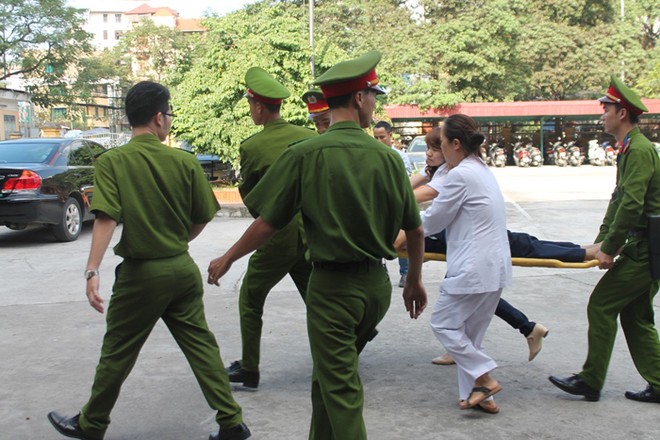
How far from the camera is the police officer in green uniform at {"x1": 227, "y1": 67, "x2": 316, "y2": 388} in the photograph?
4625 millimetres

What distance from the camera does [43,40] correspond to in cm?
3488

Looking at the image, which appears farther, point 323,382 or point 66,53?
point 66,53

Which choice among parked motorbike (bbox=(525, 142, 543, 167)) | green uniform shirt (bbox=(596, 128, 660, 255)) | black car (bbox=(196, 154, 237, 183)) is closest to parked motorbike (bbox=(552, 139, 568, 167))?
parked motorbike (bbox=(525, 142, 543, 167))

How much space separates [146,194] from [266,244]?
118 cm

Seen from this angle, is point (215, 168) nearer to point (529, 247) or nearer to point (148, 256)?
point (529, 247)

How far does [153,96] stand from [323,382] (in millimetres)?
1699

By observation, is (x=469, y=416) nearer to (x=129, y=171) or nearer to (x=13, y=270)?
(x=129, y=171)

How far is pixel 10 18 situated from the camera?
34.1m

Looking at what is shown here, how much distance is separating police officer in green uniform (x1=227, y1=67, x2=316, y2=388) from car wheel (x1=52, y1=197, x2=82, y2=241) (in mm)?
7087

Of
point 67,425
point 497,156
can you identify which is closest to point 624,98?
point 67,425

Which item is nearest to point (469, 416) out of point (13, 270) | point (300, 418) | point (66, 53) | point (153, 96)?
point (300, 418)

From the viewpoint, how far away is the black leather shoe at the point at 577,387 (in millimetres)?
4465

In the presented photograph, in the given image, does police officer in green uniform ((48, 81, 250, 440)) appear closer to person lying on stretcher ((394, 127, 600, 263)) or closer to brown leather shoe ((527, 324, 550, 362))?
person lying on stretcher ((394, 127, 600, 263))

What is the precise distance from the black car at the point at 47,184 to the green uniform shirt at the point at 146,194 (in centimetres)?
655
